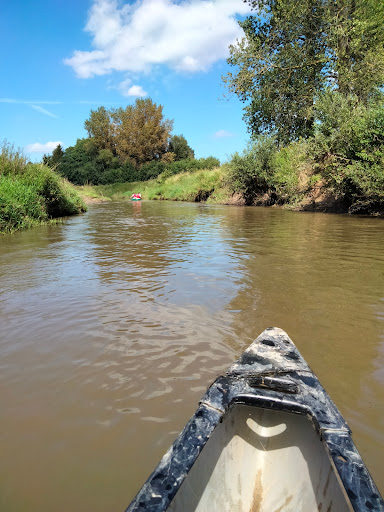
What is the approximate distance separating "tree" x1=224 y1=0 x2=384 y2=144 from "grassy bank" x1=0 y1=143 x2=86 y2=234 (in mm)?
12060

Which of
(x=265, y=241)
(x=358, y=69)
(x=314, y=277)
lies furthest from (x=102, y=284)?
(x=358, y=69)

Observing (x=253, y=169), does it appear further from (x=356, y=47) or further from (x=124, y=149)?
(x=124, y=149)

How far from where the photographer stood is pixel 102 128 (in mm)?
57312

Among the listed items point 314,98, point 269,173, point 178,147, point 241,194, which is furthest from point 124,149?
point 314,98

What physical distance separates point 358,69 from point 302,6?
14.7 feet

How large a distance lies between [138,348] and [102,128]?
6061 centimetres

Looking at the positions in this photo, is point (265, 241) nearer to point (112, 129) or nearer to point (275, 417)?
point (275, 417)

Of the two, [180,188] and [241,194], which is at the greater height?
[180,188]

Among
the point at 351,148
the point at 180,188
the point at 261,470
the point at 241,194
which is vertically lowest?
the point at 261,470

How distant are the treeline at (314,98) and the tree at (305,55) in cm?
5

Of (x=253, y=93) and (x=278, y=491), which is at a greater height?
(x=253, y=93)

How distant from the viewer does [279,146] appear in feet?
74.0

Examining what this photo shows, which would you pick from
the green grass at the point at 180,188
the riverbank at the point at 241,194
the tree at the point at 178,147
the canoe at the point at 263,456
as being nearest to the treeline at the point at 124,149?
the tree at the point at 178,147

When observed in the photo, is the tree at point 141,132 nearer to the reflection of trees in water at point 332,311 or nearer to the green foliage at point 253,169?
the green foliage at point 253,169
